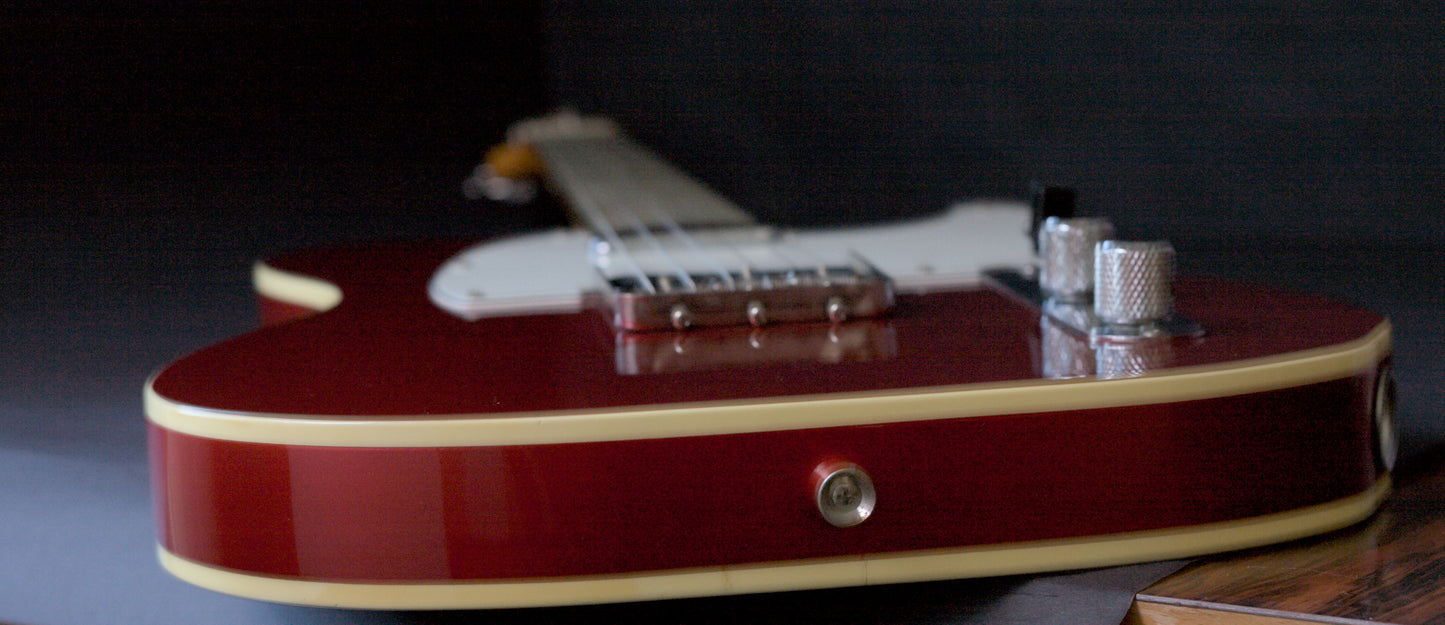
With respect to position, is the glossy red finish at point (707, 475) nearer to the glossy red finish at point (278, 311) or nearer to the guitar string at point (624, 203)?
the guitar string at point (624, 203)

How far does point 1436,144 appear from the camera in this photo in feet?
6.11

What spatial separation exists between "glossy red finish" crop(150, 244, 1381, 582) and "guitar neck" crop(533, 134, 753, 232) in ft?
2.11

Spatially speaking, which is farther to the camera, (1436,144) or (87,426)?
(1436,144)

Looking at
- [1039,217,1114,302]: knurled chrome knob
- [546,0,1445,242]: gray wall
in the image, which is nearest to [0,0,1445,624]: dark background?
[546,0,1445,242]: gray wall

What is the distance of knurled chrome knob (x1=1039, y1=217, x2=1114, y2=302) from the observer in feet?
3.52

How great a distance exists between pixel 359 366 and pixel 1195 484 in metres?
0.59

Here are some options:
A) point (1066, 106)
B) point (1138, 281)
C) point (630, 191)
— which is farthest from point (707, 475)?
point (1066, 106)

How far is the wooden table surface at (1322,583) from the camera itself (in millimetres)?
771

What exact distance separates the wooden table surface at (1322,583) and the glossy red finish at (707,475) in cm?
3

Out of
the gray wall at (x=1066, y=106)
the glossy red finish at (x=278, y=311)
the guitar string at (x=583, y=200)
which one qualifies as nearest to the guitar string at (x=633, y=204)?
the guitar string at (x=583, y=200)

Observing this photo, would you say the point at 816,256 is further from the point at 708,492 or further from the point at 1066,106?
the point at 1066,106

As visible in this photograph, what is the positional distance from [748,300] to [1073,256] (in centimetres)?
27

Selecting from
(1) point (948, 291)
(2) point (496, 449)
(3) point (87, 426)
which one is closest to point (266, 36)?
(3) point (87, 426)

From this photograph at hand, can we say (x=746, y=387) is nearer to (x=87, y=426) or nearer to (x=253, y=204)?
(x=87, y=426)
